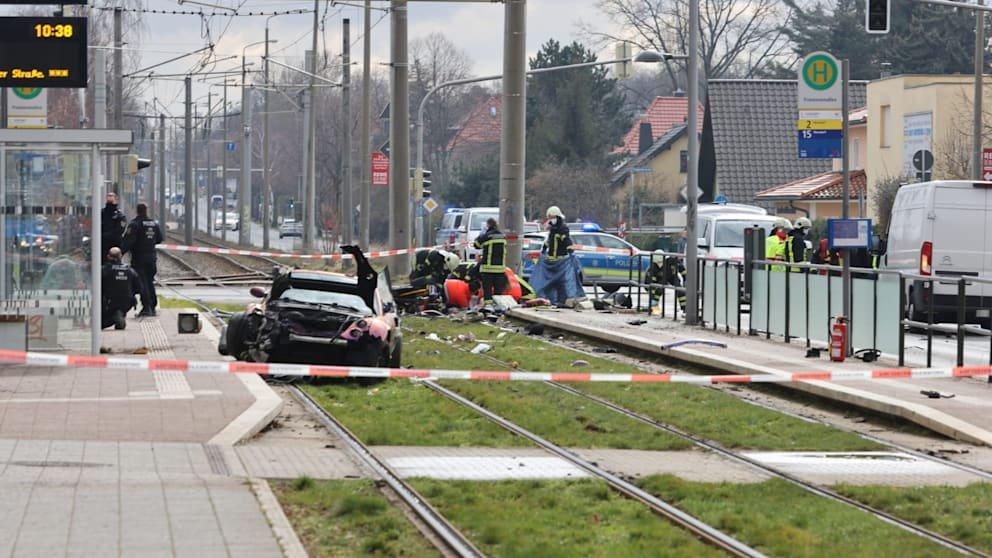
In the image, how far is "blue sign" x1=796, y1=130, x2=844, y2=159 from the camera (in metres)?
20.5

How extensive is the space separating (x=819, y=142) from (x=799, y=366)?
10.1ft

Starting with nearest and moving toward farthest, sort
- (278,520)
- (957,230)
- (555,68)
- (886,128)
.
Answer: (278,520) < (957,230) < (555,68) < (886,128)

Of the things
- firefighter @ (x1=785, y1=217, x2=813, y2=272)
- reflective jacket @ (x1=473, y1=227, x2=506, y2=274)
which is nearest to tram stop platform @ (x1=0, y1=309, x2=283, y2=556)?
reflective jacket @ (x1=473, y1=227, x2=506, y2=274)

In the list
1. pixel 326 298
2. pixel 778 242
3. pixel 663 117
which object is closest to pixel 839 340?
pixel 326 298

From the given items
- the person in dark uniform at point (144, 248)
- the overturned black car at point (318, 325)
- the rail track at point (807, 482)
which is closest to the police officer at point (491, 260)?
the person in dark uniform at point (144, 248)

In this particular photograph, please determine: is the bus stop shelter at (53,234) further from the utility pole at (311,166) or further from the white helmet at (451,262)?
the utility pole at (311,166)

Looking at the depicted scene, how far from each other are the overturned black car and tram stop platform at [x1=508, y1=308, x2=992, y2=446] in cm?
389

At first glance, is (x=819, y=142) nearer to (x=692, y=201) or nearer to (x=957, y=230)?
(x=692, y=201)

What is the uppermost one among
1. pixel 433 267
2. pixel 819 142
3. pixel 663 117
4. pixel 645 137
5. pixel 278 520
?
pixel 663 117

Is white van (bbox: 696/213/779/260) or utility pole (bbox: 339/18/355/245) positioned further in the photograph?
utility pole (bbox: 339/18/355/245)

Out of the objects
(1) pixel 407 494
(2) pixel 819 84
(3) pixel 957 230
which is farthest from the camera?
(3) pixel 957 230

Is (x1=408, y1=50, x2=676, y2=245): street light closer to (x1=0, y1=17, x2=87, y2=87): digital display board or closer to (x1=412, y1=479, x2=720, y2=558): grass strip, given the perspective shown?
(x1=0, y1=17, x2=87, y2=87): digital display board

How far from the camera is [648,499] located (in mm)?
10711

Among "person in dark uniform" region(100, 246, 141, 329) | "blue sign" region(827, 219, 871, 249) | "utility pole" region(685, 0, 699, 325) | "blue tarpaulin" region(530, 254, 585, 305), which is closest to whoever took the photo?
"blue sign" region(827, 219, 871, 249)
